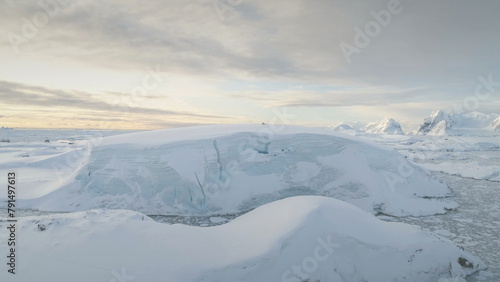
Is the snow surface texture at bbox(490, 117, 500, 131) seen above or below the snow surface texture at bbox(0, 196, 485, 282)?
above

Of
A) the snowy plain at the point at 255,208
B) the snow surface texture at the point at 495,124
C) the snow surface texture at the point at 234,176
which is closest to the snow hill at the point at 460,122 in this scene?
the snow surface texture at the point at 495,124

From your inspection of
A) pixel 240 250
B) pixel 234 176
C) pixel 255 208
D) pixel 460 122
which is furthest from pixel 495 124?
pixel 240 250

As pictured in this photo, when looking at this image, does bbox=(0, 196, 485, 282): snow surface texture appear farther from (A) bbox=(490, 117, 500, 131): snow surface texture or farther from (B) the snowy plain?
(A) bbox=(490, 117, 500, 131): snow surface texture

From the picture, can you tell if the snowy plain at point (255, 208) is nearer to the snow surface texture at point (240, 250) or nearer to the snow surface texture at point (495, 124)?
the snow surface texture at point (240, 250)

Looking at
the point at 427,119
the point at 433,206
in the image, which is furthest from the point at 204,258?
the point at 427,119

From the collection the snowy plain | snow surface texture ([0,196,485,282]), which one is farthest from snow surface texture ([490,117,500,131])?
snow surface texture ([0,196,485,282])

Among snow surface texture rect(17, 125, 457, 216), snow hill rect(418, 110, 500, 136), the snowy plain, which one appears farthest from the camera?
snow hill rect(418, 110, 500, 136)
